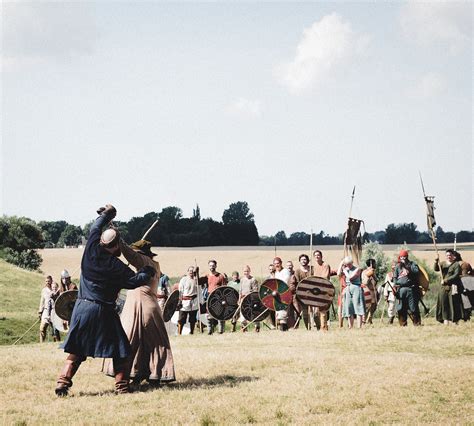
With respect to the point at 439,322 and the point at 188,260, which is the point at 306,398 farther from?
the point at 188,260

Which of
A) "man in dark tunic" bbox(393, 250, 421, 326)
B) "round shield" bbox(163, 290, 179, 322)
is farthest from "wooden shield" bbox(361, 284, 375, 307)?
"round shield" bbox(163, 290, 179, 322)

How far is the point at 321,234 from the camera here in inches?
4163

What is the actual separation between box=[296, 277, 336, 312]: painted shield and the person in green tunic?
288 cm

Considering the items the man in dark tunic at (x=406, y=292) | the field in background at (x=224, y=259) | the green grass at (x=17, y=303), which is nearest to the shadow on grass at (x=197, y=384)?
the man in dark tunic at (x=406, y=292)

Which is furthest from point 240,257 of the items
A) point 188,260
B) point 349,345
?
point 349,345

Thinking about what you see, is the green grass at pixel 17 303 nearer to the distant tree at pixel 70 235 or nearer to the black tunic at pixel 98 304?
the black tunic at pixel 98 304

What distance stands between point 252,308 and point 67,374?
10235 mm

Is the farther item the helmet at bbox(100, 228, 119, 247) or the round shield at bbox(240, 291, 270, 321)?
the round shield at bbox(240, 291, 270, 321)

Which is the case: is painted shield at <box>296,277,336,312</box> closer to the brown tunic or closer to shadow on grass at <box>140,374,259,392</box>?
shadow on grass at <box>140,374,259,392</box>

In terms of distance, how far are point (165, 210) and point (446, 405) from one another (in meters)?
87.8

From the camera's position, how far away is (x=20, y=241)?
225 ft

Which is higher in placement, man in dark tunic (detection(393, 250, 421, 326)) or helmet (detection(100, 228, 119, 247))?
helmet (detection(100, 228, 119, 247))

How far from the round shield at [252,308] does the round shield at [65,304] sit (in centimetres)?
397

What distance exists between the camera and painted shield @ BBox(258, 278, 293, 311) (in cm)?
1816
